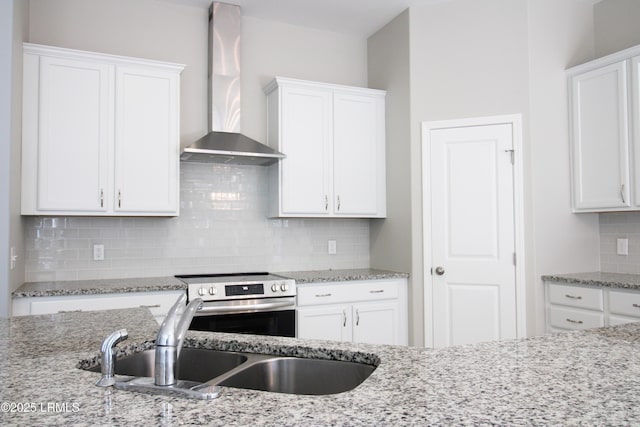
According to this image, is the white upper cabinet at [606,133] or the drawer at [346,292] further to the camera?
the drawer at [346,292]

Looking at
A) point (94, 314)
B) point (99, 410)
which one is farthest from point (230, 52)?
point (99, 410)

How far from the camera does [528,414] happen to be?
948 mm

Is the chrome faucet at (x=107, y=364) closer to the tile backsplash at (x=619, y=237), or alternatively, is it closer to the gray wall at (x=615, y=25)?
the tile backsplash at (x=619, y=237)

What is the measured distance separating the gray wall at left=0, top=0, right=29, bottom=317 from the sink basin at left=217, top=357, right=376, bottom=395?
206cm

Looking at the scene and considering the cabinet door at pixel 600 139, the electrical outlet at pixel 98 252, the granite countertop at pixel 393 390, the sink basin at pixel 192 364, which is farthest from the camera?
the electrical outlet at pixel 98 252

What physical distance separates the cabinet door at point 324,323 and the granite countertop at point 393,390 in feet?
7.11

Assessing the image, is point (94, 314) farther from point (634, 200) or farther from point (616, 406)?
point (634, 200)

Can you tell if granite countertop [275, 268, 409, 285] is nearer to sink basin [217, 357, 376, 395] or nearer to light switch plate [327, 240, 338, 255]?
light switch plate [327, 240, 338, 255]

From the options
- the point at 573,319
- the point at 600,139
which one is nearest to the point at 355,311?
the point at 573,319

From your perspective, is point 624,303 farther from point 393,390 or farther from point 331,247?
point 393,390

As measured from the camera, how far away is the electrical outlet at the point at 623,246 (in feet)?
12.7

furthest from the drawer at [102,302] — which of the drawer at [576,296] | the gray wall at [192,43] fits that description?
the drawer at [576,296]

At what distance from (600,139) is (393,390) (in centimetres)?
344

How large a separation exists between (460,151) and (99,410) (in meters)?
3.50
